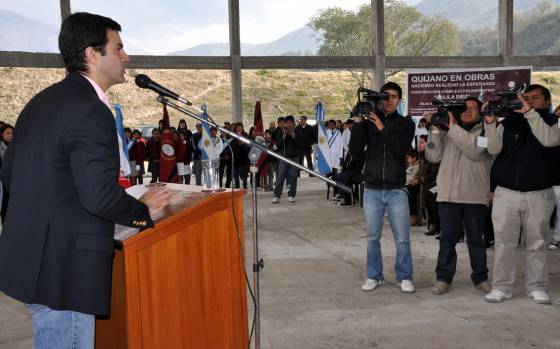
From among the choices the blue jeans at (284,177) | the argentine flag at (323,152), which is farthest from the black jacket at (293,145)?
the argentine flag at (323,152)

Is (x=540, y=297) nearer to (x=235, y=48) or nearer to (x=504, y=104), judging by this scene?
(x=504, y=104)

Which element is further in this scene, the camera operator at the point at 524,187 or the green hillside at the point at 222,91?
the green hillside at the point at 222,91

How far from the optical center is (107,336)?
6.91ft

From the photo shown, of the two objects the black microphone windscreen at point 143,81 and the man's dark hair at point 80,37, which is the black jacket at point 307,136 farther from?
the man's dark hair at point 80,37

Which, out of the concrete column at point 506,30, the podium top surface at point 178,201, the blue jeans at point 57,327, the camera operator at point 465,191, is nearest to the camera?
the blue jeans at point 57,327

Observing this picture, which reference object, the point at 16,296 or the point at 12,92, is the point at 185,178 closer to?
the point at 16,296

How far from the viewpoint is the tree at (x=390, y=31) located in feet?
87.6

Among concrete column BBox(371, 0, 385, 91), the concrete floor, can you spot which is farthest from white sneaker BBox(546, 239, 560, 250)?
concrete column BBox(371, 0, 385, 91)

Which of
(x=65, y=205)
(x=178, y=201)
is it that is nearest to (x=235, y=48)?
(x=178, y=201)

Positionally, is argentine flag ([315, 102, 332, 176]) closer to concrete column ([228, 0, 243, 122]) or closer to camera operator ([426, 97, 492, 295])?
concrete column ([228, 0, 243, 122])

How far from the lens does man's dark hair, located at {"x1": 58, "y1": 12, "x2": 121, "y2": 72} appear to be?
162cm

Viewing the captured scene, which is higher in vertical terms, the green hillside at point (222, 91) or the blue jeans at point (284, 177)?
the green hillside at point (222, 91)

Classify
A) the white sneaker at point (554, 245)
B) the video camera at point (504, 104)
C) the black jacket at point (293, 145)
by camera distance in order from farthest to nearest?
the black jacket at point (293, 145), the white sneaker at point (554, 245), the video camera at point (504, 104)

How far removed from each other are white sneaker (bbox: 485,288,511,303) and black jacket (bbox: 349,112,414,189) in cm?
102
